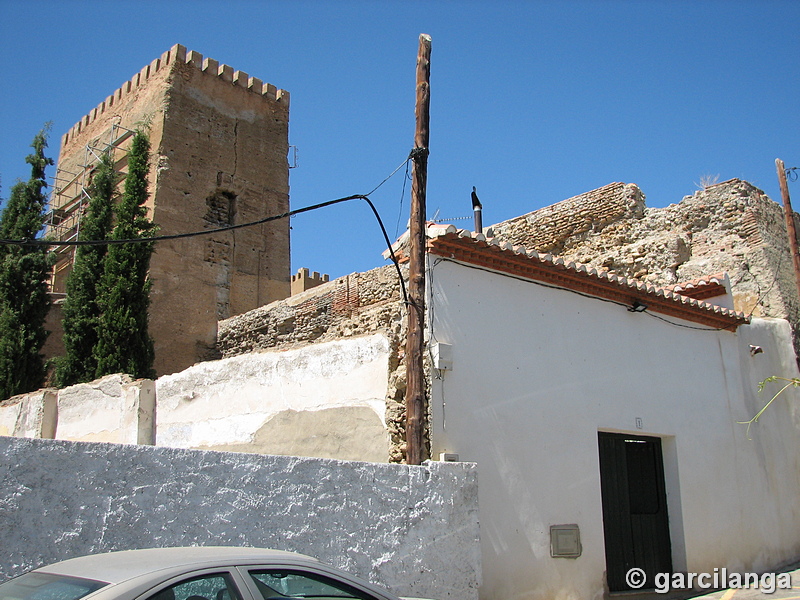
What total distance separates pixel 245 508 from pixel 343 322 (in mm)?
4856

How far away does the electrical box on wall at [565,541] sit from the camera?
7465 millimetres

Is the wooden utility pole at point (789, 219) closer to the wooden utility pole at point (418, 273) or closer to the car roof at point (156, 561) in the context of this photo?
the wooden utility pole at point (418, 273)

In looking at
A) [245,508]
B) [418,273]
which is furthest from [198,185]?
[245,508]

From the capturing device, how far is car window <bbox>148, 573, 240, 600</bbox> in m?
3.00

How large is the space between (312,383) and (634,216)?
8.44 meters

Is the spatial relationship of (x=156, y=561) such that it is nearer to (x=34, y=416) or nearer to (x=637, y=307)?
(x=637, y=307)

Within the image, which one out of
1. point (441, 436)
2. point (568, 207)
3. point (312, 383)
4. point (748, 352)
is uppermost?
point (568, 207)

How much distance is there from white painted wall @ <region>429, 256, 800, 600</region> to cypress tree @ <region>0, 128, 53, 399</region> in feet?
37.8

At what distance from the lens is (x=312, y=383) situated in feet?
26.2

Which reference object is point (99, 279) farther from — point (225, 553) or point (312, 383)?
point (225, 553)

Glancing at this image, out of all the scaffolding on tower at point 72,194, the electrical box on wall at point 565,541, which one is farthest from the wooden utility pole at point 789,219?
the scaffolding on tower at point 72,194

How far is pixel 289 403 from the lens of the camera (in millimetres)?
8180

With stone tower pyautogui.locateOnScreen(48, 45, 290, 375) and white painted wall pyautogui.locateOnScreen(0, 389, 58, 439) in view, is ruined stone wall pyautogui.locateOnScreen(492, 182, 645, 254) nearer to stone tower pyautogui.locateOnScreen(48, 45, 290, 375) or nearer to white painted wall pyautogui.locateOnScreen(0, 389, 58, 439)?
stone tower pyautogui.locateOnScreen(48, 45, 290, 375)

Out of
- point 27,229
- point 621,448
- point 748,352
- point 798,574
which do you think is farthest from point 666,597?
point 27,229
